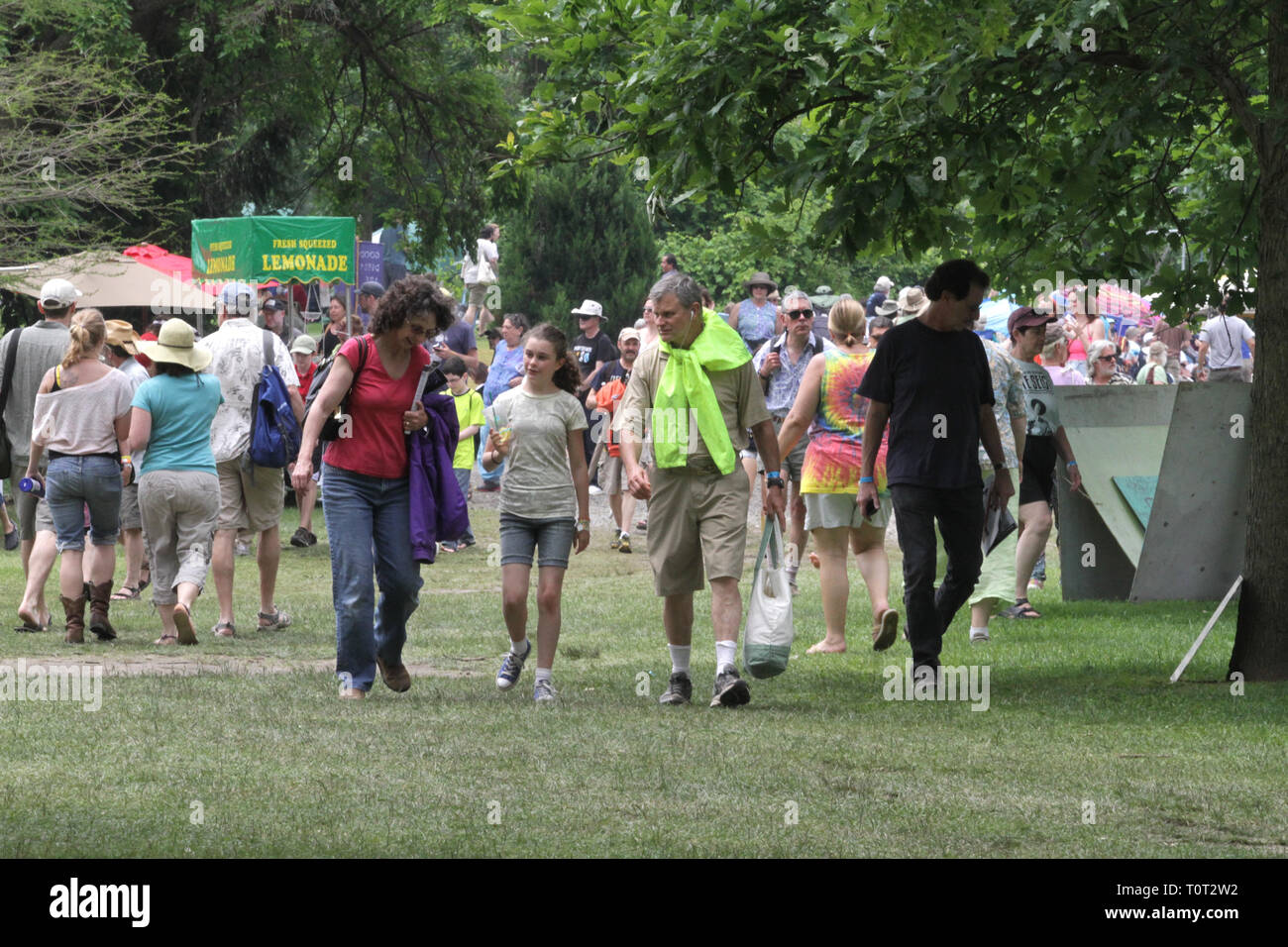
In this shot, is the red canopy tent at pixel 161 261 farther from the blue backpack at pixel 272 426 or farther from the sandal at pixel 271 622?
the sandal at pixel 271 622

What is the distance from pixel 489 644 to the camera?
1203 centimetres

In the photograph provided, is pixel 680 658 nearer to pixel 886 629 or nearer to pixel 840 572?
pixel 886 629

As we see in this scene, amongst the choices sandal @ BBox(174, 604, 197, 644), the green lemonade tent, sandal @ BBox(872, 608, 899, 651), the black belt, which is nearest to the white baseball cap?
the black belt

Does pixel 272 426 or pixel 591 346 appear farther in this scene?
pixel 591 346

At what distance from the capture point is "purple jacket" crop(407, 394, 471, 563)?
356 inches

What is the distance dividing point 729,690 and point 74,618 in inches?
186

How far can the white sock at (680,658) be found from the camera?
30.1 feet

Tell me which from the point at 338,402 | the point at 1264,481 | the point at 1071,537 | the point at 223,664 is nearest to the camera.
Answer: the point at 338,402

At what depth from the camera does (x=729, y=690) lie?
8891 millimetres

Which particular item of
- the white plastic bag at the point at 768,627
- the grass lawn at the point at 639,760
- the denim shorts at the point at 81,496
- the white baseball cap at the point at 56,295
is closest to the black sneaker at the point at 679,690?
the grass lawn at the point at 639,760

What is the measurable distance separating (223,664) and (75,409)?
194 centimetres

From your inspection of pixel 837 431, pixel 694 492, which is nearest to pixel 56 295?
pixel 837 431
